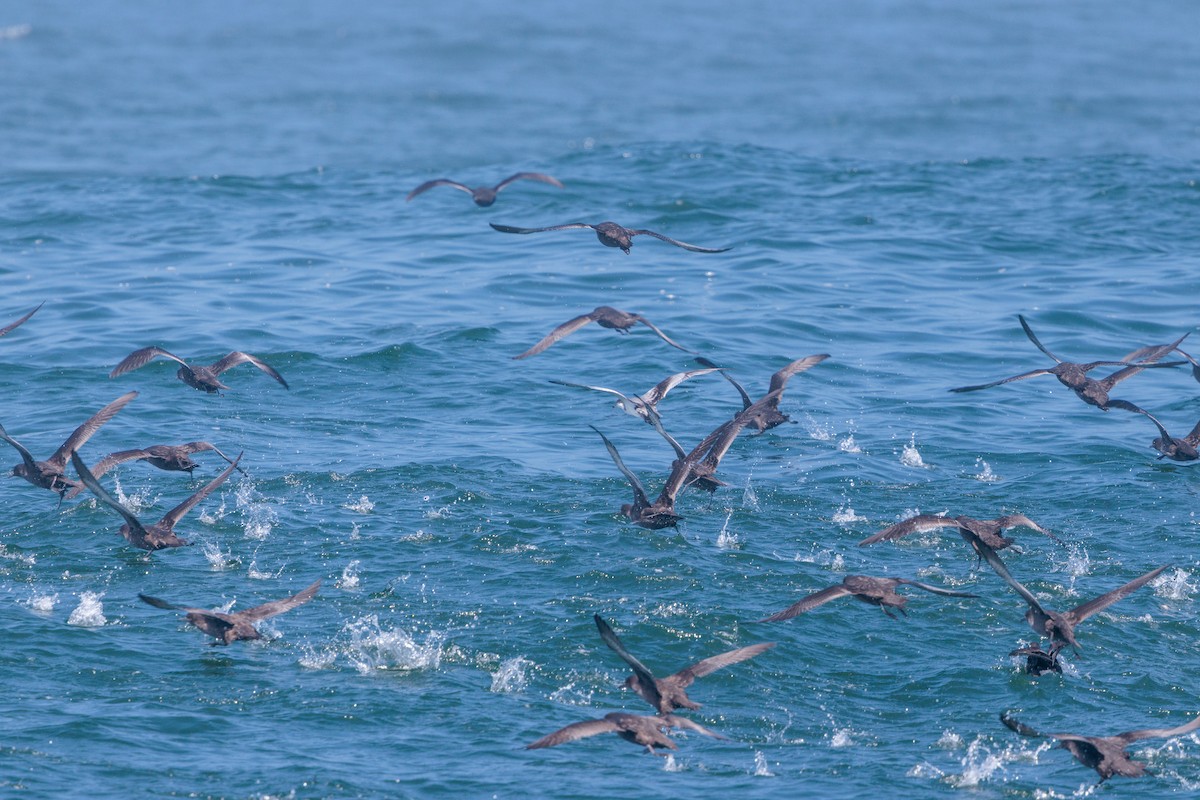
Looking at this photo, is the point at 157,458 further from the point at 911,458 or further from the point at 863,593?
the point at 911,458

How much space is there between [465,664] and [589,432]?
727 centimetres

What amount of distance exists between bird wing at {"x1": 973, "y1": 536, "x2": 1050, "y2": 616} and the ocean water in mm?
1408

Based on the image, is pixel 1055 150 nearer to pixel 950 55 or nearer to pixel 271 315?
pixel 950 55

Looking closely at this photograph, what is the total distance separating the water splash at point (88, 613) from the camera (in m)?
15.4

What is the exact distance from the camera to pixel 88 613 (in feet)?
50.9

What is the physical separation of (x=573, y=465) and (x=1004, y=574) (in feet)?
26.3

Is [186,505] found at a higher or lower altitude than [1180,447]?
higher

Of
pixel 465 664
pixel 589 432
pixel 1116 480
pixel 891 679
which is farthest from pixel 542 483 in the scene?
pixel 1116 480

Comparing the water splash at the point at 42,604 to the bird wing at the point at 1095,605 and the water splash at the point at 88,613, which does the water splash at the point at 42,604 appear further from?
the bird wing at the point at 1095,605

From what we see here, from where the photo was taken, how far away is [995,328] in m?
26.7

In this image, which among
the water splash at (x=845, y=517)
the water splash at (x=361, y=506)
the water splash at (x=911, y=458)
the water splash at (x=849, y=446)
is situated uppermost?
the water splash at (x=845, y=517)

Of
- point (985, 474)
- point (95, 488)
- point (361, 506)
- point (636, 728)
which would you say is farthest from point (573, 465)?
point (636, 728)

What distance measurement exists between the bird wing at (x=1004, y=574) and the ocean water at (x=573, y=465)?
1.41 metres

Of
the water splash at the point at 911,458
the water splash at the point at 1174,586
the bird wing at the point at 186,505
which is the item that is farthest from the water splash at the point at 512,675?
the water splash at the point at 911,458
